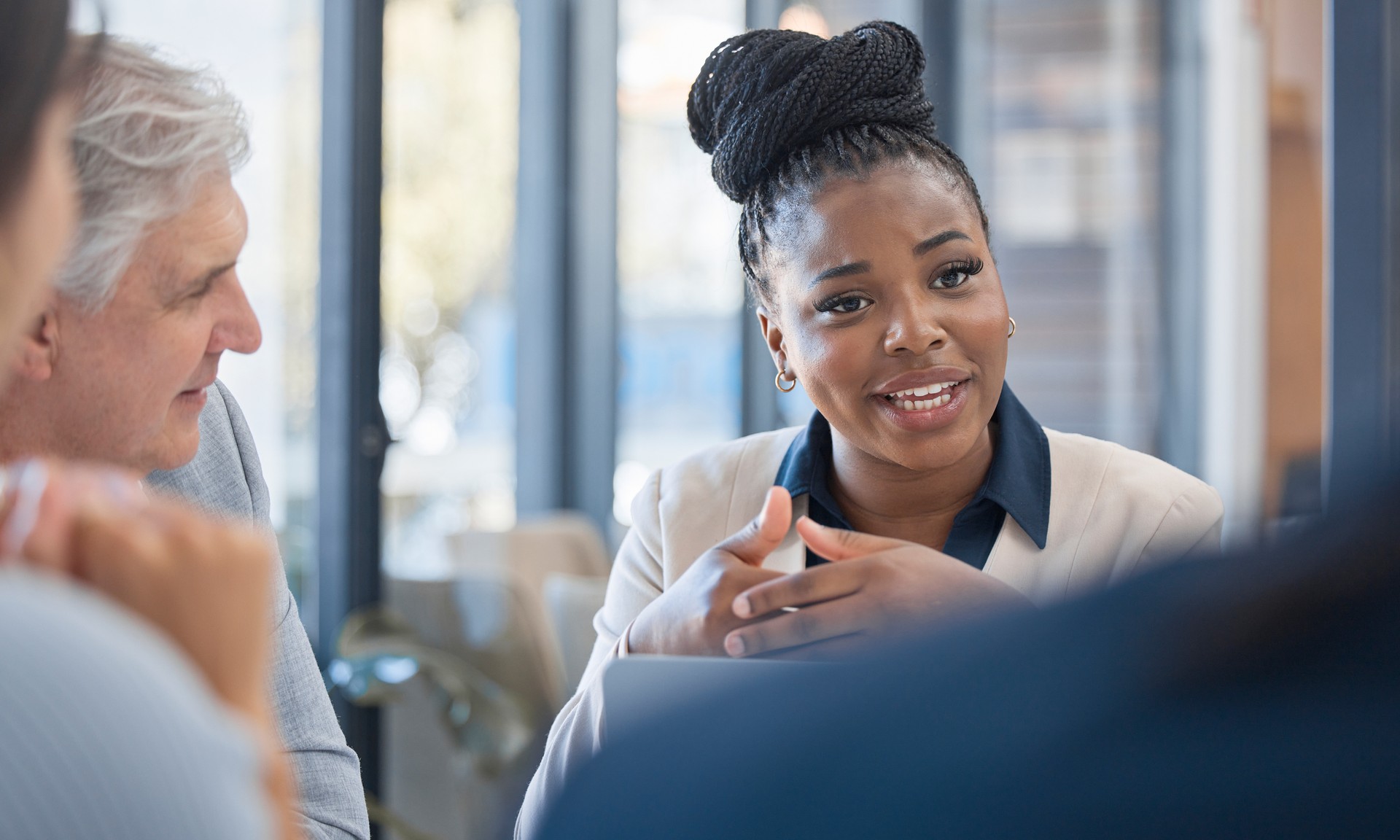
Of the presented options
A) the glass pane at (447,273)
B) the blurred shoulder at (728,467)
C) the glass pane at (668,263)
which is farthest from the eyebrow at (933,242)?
the glass pane at (668,263)

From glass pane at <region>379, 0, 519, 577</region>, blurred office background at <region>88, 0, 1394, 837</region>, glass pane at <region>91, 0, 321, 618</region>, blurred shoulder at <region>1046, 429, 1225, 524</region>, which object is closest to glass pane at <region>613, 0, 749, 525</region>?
blurred office background at <region>88, 0, 1394, 837</region>

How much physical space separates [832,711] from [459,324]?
11.3 feet

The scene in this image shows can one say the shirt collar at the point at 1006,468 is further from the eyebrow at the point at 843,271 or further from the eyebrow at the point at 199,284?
the eyebrow at the point at 199,284

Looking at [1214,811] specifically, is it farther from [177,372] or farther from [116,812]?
[177,372]

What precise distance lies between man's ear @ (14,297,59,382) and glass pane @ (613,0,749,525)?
3347mm

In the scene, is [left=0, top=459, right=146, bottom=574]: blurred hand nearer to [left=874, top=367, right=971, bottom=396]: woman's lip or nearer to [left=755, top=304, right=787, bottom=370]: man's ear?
[left=874, top=367, right=971, bottom=396]: woman's lip

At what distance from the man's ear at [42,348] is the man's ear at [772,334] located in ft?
2.72

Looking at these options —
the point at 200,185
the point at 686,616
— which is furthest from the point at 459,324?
the point at 686,616

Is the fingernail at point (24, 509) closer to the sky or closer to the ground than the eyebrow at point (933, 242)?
closer to the ground

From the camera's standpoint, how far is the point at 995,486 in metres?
1.44

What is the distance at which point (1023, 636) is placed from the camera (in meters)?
0.41

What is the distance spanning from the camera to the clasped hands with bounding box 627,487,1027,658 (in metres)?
1.05

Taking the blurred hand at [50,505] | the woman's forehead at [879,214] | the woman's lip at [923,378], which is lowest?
the blurred hand at [50,505]

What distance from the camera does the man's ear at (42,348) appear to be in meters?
1.15
